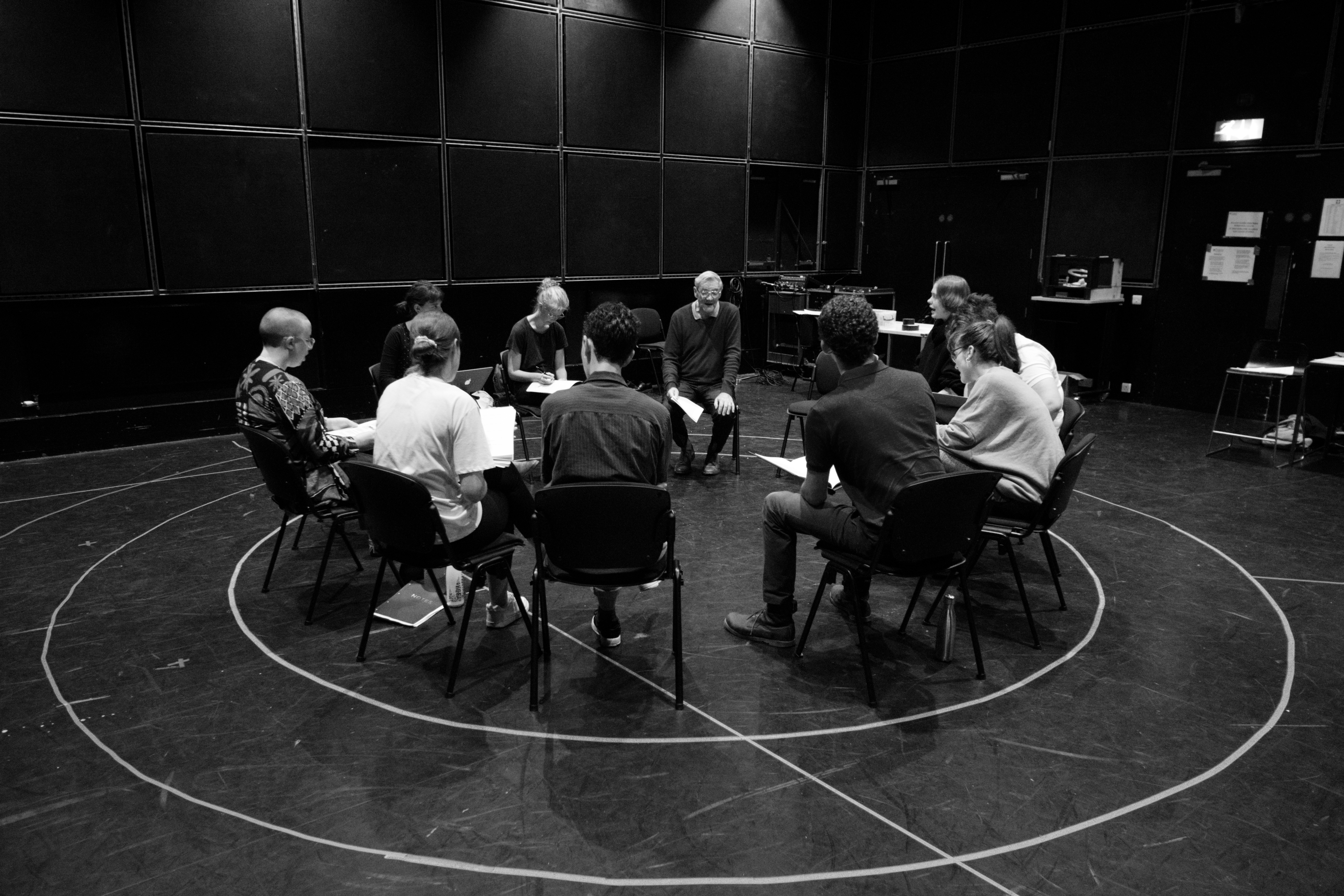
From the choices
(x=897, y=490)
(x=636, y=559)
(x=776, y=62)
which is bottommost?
(x=636, y=559)

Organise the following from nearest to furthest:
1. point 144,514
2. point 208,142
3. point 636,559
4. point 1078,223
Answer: point 636,559 → point 144,514 → point 208,142 → point 1078,223

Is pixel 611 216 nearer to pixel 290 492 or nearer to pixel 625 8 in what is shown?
pixel 625 8

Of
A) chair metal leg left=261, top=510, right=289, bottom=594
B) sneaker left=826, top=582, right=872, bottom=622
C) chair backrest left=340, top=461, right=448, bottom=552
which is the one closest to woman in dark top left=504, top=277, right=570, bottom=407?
chair metal leg left=261, top=510, right=289, bottom=594

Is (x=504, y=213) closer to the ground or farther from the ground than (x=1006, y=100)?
closer to the ground

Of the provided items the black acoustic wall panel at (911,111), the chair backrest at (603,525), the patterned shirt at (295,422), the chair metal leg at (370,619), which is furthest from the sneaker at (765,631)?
the black acoustic wall panel at (911,111)

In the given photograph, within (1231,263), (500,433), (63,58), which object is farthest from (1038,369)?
(63,58)

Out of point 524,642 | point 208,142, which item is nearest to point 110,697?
point 524,642

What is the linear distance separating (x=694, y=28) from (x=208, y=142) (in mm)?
4889

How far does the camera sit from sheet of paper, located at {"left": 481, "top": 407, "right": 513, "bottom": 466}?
3611 mm

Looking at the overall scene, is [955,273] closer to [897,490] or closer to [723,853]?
[897,490]

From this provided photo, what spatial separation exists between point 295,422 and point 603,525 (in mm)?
1677

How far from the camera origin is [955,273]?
33.9 ft

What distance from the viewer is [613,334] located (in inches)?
134

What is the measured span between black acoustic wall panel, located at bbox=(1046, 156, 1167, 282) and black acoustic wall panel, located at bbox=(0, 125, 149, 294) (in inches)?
330
